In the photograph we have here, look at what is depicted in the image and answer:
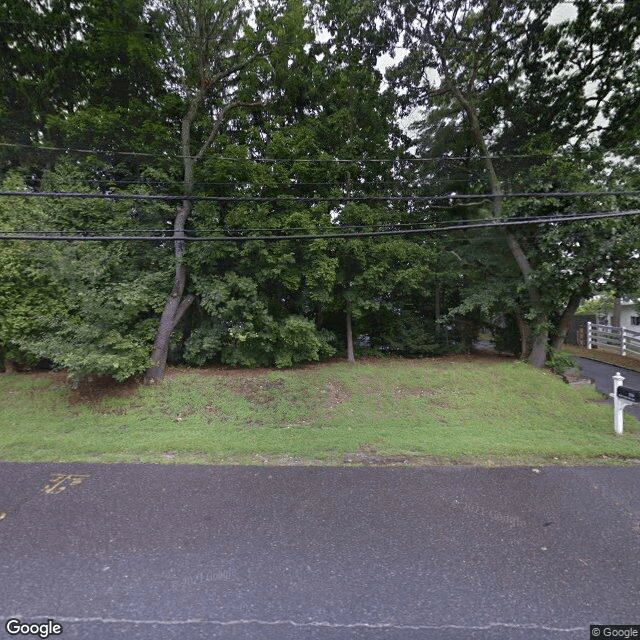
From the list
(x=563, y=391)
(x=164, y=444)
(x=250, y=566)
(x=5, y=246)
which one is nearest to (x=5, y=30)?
(x=5, y=246)

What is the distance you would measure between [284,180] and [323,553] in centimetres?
734

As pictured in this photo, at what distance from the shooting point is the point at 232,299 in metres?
7.24

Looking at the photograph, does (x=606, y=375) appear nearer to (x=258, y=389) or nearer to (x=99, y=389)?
(x=258, y=389)

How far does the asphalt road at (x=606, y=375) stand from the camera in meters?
7.23

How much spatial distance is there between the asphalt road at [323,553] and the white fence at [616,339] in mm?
9926

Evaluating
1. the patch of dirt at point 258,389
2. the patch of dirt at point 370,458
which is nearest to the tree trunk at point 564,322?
the patch of dirt at point 370,458

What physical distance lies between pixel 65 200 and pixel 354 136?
720cm

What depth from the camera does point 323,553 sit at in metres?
2.45

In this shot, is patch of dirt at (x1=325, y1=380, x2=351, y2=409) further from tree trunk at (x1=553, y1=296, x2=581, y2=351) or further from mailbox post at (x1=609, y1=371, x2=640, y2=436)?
tree trunk at (x1=553, y1=296, x2=581, y2=351)

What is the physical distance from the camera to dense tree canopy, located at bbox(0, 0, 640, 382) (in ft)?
22.5

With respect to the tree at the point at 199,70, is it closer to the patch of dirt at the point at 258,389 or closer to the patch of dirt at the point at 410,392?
the patch of dirt at the point at 258,389

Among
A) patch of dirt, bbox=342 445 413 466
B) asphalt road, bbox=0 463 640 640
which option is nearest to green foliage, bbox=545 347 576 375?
asphalt road, bbox=0 463 640 640

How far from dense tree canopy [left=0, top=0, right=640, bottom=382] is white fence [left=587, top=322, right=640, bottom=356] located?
5072mm

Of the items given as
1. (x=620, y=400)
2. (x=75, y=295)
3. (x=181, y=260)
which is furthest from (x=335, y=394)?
(x=75, y=295)
